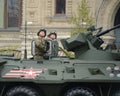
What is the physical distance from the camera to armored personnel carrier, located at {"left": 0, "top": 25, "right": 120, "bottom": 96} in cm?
1177

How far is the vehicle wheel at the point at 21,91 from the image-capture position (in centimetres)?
1182

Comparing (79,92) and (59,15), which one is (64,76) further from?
(59,15)

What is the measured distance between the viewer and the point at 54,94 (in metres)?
12.0

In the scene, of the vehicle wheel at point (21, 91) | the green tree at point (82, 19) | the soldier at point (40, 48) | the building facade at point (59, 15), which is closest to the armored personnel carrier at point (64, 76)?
the vehicle wheel at point (21, 91)

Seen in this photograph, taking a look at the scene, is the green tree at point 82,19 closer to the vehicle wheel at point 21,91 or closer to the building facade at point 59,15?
the building facade at point 59,15

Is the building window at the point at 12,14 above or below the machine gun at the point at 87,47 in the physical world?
above

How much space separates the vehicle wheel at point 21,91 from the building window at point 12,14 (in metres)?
19.6

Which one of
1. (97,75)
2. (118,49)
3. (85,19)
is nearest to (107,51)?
(118,49)

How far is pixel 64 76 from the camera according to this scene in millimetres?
11836

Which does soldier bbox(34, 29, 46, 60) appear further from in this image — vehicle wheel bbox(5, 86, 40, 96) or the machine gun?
vehicle wheel bbox(5, 86, 40, 96)

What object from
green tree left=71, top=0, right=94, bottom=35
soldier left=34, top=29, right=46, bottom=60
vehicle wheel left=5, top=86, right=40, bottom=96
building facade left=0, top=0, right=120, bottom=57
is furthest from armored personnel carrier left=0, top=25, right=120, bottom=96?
building facade left=0, top=0, right=120, bottom=57

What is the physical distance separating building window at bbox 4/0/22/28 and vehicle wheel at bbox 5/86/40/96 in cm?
1958

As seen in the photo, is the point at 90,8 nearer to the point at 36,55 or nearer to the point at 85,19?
the point at 85,19

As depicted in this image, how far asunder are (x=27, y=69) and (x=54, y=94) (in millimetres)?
829
